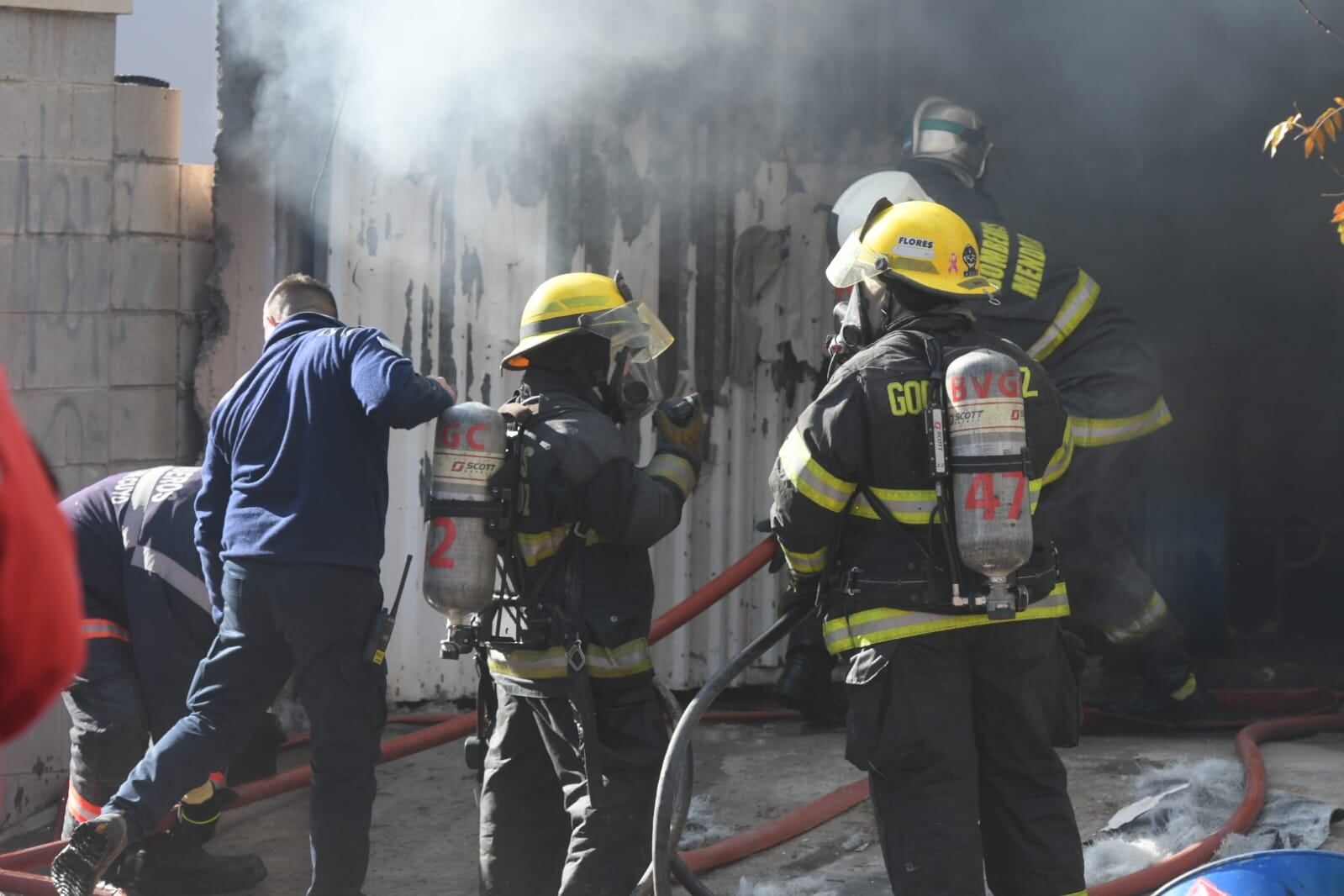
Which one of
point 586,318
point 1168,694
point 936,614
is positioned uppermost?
point 586,318

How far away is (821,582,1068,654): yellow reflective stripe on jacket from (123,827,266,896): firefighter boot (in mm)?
2218

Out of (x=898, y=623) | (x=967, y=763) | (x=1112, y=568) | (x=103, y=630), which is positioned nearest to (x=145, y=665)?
(x=103, y=630)

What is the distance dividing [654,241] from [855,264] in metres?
2.39

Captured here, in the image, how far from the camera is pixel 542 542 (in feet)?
11.8

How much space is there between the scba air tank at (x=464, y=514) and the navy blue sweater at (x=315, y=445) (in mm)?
338

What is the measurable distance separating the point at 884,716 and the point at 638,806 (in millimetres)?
741

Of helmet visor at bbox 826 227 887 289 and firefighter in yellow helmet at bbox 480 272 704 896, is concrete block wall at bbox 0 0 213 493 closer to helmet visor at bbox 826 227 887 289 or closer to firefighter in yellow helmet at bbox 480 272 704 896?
firefighter in yellow helmet at bbox 480 272 704 896

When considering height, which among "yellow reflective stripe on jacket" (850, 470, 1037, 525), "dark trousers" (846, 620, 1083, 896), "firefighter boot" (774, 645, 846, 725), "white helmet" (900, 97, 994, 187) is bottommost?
"firefighter boot" (774, 645, 846, 725)

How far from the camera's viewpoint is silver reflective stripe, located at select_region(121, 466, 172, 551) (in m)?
4.33

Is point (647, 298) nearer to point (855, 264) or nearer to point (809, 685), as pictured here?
point (809, 685)

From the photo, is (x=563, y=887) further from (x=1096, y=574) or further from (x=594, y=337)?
(x=1096, y=574)

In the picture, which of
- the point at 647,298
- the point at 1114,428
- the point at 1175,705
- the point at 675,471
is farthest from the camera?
the point at 647,298

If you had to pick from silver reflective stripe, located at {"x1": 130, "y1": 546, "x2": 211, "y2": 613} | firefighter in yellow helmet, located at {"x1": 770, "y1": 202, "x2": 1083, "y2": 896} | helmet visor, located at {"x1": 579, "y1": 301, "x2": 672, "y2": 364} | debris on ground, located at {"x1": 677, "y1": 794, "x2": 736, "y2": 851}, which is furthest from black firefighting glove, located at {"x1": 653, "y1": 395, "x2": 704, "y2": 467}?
silver reflective stripe, located at {"x1": 130, "y1": 546, "x2": 211, "y2": 613}

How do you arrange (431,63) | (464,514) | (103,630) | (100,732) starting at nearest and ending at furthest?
(464,514) → (100,732) → (103,630) → (431,63)
